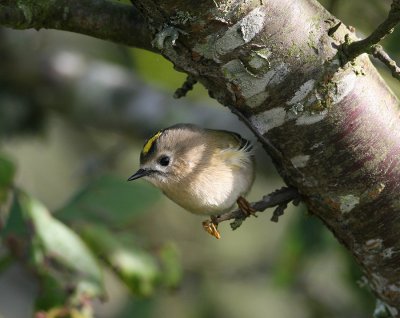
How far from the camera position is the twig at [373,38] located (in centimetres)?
170

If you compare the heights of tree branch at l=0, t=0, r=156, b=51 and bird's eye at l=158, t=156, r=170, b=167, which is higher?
tree branch at l=0, t=0, r=156, b=51

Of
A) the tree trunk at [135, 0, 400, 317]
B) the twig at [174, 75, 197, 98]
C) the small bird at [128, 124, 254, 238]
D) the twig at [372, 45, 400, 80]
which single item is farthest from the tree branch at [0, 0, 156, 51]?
the small bird at [128, 124, 254, 238]

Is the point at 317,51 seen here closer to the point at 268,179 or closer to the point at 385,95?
the point at 385,95

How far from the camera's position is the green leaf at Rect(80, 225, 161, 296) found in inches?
108

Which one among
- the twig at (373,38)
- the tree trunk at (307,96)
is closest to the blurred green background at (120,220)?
the tree trunk at (307,96)

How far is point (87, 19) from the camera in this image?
81.5 inches

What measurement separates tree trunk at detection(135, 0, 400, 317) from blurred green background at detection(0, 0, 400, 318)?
0.34m

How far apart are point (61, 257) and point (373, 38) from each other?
1307 millimetres

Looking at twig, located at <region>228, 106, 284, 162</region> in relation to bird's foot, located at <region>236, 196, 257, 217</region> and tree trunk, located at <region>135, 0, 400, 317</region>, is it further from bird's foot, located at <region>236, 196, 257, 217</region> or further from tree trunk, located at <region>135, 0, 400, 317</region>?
bird's foot, located at <region>236, 196, 257, 217</region>

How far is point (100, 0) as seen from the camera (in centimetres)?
210

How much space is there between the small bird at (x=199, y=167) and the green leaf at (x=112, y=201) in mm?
79

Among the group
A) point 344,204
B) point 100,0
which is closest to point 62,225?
point 100,0

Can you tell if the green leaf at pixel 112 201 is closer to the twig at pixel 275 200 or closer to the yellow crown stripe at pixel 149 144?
the yellow crown stripe at pixel 149 144

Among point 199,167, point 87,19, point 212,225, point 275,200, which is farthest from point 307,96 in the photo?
point 199,167
